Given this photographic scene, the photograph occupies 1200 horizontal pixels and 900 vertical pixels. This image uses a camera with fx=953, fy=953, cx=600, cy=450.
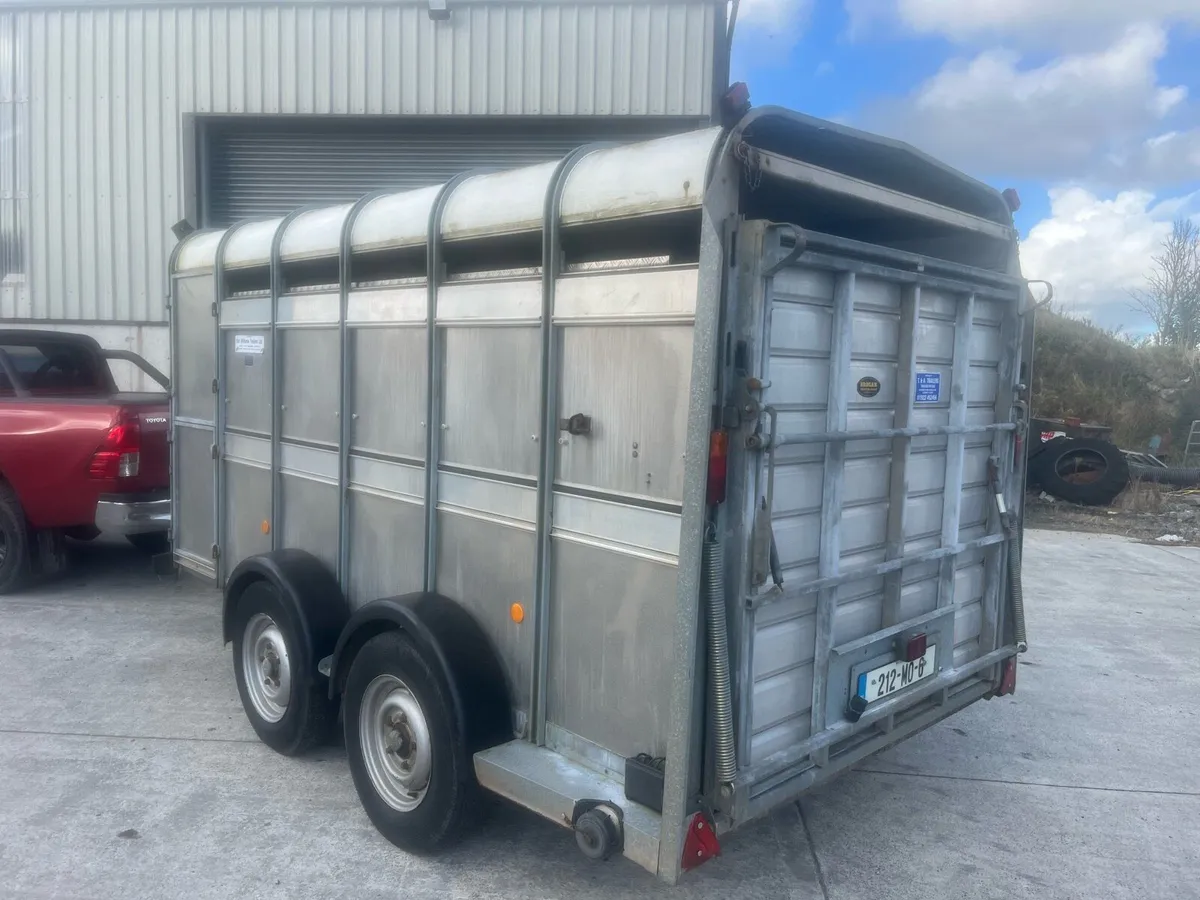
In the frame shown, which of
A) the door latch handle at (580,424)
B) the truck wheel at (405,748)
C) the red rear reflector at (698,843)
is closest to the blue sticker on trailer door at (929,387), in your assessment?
the door latch handle at (580,424)

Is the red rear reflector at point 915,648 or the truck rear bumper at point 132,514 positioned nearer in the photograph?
the red rear reflector at point 915,648

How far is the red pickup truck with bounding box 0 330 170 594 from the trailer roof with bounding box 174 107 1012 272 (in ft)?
10.1

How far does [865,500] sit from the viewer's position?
11.5 ft

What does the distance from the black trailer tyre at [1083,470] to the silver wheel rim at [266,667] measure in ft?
39.2

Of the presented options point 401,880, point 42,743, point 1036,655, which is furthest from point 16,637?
point 1036,655

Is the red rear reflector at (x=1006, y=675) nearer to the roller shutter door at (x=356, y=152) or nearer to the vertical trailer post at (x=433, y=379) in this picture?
the vertical trailer post at (x=433, y=379)

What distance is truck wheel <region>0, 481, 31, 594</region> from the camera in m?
7.47

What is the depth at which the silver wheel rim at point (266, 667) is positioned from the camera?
4.59 m

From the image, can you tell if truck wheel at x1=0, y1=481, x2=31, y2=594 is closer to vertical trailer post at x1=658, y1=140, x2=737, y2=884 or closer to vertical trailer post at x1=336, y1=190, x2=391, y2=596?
vertical trailer post at x1=336, y1=190, x2=391, y2=596

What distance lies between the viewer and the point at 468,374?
3.75m

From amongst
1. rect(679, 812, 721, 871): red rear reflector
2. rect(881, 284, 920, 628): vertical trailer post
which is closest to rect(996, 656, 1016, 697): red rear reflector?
rect(881, 284, 920, 628): vertical trailer post

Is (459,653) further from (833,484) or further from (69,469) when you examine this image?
(69,469)

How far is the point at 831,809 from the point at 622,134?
893 centimetres

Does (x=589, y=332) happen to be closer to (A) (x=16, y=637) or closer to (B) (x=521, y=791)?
(B) (x=521, y=791)
